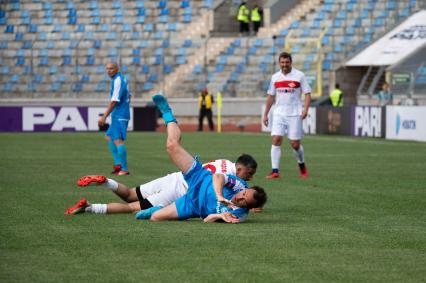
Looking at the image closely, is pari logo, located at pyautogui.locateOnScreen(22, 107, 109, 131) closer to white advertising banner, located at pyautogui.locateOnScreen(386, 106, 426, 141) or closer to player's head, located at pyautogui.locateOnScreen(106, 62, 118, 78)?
white advertising banner, located at pyautogui.locateOnScreen(386, 106, 426, 141)

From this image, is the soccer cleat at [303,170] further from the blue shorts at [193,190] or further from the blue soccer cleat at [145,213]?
the blue shorts at [193,190]

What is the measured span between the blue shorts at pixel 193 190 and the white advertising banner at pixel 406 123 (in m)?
21.5

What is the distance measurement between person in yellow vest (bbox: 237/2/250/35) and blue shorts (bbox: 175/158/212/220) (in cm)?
3721

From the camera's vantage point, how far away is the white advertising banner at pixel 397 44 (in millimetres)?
43281

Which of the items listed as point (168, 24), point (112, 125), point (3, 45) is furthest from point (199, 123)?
point (112, 125)

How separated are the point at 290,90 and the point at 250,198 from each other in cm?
822

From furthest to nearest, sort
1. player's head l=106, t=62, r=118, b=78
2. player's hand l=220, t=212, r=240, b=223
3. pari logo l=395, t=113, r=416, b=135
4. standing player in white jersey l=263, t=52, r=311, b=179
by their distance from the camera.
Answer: pari logo l=395, t=113, r=416, b=135
player's head l=106, t=62, r=118, b=78
standing player in white jersey l=263, t=52, r=311, b=179
player's hand l=220, t=212, r=240, b=223

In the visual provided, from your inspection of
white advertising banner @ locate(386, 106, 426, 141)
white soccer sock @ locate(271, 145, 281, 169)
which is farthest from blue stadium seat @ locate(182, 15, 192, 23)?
white soccer sock @ locate(271, 145, 281, 169)

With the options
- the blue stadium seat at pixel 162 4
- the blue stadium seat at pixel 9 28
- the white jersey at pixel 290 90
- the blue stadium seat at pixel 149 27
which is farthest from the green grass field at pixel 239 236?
the blue stadium seat at pixel 9 28

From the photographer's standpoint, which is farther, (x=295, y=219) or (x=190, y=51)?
(x=190, y=51)

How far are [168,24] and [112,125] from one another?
3002 centimetres

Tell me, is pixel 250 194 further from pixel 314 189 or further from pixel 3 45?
pixel 3 45

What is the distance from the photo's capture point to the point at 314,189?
1703cm

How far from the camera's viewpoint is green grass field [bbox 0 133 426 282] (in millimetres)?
8727
